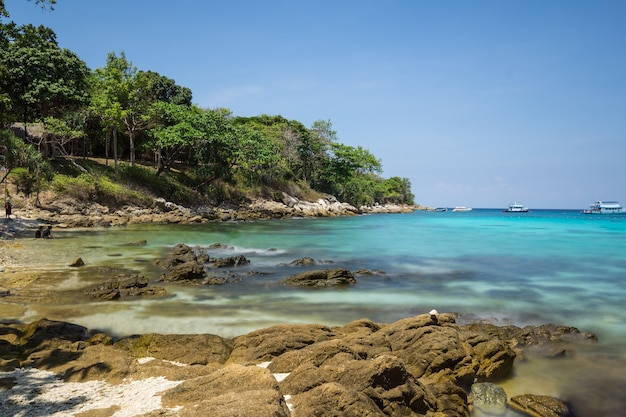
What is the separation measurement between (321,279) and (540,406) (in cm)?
996

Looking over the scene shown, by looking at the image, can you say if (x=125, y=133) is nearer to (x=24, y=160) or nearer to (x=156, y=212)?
(x=156, y=212)

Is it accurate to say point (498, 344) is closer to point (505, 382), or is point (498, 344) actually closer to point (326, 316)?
point (505, 382)

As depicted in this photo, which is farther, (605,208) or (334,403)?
(605,208)

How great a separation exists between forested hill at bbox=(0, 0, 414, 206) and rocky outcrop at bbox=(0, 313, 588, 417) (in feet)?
31.0

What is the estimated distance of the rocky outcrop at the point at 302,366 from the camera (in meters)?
4.65

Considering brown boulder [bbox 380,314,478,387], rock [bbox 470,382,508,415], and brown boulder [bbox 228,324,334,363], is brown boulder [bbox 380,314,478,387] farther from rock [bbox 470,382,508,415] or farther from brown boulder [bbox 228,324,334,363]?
brown boulder [bbox 228,324,334,363]

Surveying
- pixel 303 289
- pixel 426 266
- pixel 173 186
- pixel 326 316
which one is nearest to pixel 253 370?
pixel 326 316

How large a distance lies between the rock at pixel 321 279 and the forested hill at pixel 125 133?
37.4 ft

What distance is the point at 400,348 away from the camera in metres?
7.37

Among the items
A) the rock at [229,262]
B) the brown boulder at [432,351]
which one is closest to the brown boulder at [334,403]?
the brown boulder at [432,351]

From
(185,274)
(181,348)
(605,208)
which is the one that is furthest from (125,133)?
(605,208)

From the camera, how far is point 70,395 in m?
5.19

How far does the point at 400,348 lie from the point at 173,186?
48.3m

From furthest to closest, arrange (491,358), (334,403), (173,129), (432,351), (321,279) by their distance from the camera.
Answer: (173,129) → (321,279) → (491,358) → (432,351) → (334,403)
